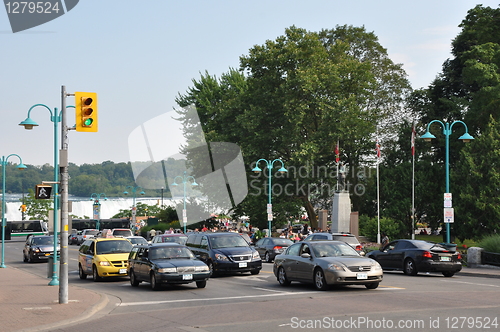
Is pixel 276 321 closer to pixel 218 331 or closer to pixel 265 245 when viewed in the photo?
pixel 218 331

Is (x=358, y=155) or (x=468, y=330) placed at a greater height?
(x=358, y=155)

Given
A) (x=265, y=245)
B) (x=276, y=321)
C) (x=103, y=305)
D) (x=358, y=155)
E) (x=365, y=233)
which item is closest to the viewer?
(x=276, y=321)

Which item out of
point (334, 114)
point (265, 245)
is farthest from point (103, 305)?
point (334, 114)

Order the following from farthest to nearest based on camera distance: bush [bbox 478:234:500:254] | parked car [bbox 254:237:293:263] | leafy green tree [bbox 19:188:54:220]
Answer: leafy green tree [bbox 19:188:54:220]
parked car [bbox 254:237:293:263]
bush [bbox 478:234:500:254]

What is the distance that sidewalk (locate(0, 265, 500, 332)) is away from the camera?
12.6 metres

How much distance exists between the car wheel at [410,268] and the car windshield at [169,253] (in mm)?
9358

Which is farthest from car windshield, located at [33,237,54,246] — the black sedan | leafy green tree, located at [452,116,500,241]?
leafy green tree, located at [452,116,500,241]

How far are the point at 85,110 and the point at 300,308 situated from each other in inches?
282

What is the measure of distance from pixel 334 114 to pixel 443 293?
3631 centimetres

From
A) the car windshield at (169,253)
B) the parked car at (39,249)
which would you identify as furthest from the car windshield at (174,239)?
the car windshield at (169,253)

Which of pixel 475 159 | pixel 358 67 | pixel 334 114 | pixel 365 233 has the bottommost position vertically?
pixel 365 233

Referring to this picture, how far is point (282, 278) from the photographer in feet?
66.0

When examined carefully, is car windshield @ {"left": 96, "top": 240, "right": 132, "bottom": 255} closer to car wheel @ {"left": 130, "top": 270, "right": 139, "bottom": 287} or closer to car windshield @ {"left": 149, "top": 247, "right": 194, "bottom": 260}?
car wheel @ {"left": 130, "top": 270, "right": 139, "bottom": 287}

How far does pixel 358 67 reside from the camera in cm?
5544
